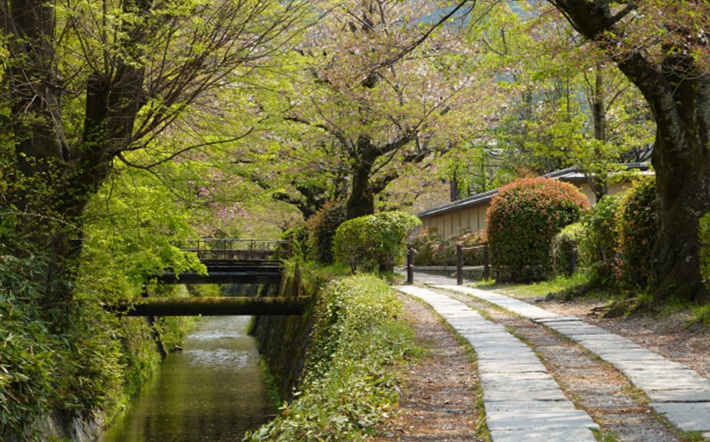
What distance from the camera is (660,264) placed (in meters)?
10.1

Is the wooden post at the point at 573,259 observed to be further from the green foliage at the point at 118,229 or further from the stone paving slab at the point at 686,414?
the stone paving slab at the point at 686,414

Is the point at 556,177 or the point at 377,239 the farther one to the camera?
the point at 556,177

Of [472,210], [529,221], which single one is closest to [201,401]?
[529,221]

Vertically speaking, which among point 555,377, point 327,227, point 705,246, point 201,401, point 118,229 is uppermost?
point 327,227

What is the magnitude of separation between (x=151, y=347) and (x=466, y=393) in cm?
1782

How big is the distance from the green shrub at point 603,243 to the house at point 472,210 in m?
12.0

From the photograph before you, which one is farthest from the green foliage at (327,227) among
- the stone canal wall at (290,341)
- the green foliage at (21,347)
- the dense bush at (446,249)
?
the green foliage at (21,347)

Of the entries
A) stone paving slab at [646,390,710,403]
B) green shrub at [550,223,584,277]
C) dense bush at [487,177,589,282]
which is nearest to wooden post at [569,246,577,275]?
green shrub at [550,223,584,277]

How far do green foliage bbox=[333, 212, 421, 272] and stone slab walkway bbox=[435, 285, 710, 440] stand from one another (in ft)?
26.1

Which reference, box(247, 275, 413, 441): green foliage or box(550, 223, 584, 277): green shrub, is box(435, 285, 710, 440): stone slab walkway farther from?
box(550, 223, 584, 277): green shrub

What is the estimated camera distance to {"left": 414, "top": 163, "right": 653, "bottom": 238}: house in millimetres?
25750

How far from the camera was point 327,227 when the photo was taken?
75.0ft

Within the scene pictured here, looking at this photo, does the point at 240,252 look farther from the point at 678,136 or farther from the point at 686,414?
the point at 686,414

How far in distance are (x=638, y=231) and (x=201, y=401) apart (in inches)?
468
